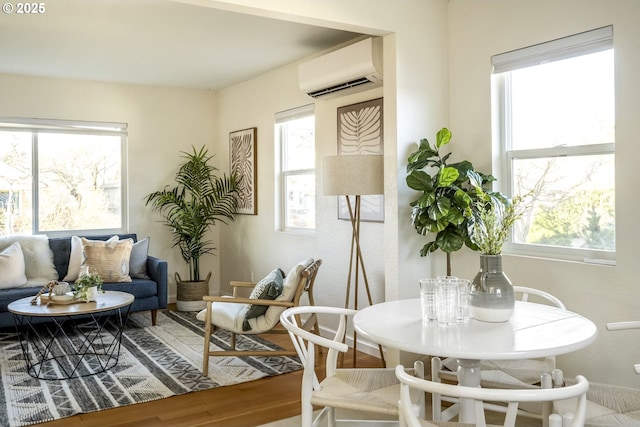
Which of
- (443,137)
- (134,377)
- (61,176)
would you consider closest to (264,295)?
(134,377)

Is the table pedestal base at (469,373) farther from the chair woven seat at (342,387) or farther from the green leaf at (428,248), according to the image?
the green leaf at (428,248)

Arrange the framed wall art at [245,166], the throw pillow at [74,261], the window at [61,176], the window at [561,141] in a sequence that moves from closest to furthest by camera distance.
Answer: the window at [561,141] → the throw pillow at [74,261] → the window at [61,176] → the framed wall art at [245,166]

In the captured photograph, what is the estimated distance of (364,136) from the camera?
4430 mm

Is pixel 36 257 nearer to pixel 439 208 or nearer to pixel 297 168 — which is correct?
pixel 297 168

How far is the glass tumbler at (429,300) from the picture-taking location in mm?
2326

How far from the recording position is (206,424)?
3.11 m

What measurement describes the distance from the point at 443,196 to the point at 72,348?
128 inches

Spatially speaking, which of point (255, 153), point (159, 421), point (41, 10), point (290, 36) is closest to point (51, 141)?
point (255, 153)

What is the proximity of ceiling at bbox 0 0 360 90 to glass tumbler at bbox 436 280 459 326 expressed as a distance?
8.42 feet

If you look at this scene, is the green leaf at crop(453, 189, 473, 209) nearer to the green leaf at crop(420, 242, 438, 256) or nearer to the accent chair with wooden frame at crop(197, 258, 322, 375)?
the green leaf at crop(420, 242, 438, 256)

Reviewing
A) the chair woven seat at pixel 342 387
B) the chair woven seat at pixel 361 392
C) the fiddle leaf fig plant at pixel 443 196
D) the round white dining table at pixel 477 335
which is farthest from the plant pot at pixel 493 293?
the fiddle leaf fig plant at pixel 443 196

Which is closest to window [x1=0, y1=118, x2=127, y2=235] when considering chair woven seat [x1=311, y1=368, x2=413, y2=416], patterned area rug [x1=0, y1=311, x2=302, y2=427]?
patterned area rug [x1=0, y1=311, x2=302, y2=427]

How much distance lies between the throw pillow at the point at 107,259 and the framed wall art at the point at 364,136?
2241mm

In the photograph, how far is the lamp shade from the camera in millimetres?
3672
